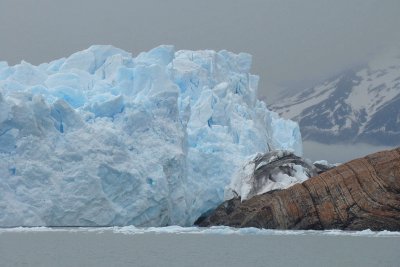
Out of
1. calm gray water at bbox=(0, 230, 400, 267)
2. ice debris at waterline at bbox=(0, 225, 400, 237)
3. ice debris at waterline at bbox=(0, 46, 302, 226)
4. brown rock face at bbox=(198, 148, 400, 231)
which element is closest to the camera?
calm gray water at bbox=(0, 230, 400, 267)

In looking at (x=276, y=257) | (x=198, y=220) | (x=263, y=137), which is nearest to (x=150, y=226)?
(x=198, y=220)

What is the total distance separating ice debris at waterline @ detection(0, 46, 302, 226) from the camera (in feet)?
82.7

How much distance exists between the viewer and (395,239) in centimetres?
2125

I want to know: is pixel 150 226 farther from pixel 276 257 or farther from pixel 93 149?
pixel 276 257

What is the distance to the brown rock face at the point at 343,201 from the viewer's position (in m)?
24.8

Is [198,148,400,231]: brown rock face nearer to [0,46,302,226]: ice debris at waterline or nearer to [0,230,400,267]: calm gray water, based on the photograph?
[0,230,400,267]: calm gray water

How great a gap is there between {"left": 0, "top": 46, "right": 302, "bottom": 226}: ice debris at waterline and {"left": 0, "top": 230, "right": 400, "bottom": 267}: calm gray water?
2089mm

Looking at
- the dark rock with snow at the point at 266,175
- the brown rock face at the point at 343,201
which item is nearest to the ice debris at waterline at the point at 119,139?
the dark rock with snow at the point at 266,175

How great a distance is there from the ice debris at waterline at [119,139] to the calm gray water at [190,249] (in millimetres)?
2089

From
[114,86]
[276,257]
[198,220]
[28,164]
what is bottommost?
[198,220]

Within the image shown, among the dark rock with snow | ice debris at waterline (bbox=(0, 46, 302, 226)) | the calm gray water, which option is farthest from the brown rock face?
ice debris at waterline (bbox=(0, 46, 302, 226))

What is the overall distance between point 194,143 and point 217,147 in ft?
6.10

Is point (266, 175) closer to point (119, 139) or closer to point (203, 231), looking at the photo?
point (203, 231)

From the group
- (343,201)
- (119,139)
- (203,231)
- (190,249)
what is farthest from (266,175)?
(190,249)
